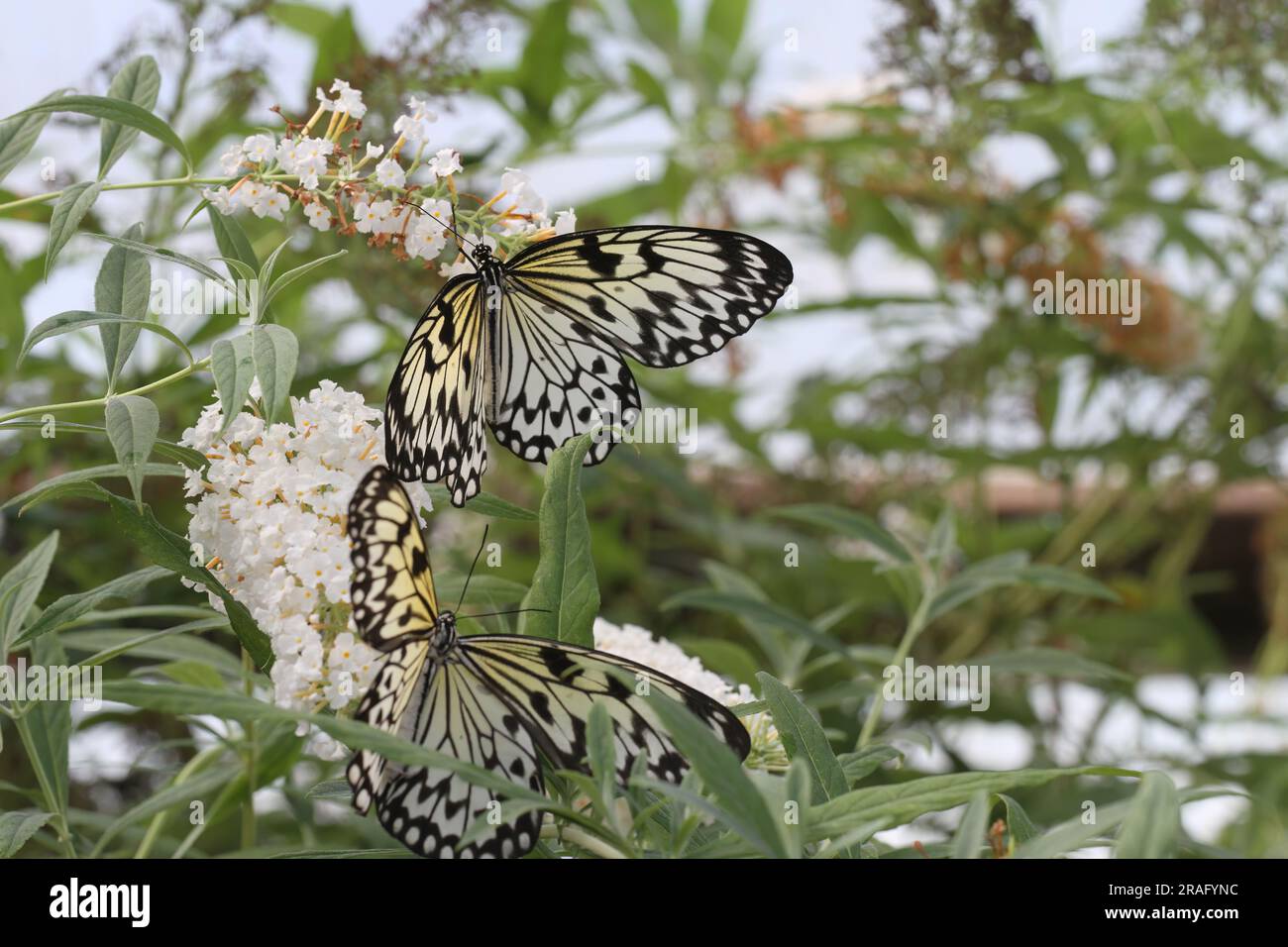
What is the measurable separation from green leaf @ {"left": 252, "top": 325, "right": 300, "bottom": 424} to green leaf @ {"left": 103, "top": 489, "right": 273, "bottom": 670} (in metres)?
0.08

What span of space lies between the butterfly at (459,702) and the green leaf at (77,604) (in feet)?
0.43

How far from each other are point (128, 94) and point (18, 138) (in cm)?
6

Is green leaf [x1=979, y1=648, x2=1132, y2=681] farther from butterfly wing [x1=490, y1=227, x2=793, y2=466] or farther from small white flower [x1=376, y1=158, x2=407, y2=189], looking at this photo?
small white flower [x1=376, y1=158, x2=407, y2=189]

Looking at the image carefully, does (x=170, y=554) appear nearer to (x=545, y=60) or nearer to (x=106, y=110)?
(x=106, y=110)

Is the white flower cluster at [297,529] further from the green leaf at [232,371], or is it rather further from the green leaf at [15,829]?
the green leaf at [15,829]

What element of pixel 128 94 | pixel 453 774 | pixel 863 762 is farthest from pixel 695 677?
pixel 128 94

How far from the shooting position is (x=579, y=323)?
0.66 meters

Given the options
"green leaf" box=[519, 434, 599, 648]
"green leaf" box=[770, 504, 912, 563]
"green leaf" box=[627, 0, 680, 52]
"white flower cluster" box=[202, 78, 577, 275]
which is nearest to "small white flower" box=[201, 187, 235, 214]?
"white flower cluster" box=[202, 78, 577, 275]

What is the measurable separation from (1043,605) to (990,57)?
73 centimetres

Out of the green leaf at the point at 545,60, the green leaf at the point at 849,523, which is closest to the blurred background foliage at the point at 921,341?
the green leaf at the point at 545,60

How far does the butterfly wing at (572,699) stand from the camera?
496 mm

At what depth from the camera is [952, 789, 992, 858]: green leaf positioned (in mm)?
430
